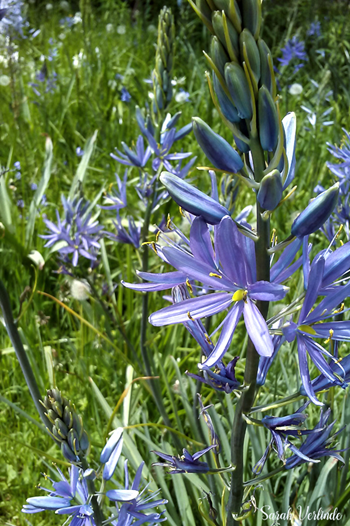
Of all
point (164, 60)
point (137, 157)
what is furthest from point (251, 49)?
point (137, 157)

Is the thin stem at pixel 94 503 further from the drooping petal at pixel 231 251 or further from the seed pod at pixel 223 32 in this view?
the seed pod at pixel 223 32

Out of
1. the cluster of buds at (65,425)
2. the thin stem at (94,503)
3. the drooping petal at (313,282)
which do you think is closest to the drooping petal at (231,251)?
the drooping petal at (313,282)

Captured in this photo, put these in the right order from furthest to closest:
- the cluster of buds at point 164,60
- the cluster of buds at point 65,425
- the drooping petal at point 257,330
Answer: the cluster of buds at point 164,60, the cluster of buds at point 65,425, the drooping petal at point 257,330

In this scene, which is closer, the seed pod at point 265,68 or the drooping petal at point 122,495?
the seed pod at point 265,68

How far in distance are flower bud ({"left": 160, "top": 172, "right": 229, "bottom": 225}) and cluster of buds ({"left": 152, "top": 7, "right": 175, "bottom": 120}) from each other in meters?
1.35

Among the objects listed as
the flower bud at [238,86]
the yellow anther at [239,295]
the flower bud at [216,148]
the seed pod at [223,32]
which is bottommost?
the yellow anther at [239,295]

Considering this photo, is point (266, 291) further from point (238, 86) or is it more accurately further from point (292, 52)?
point (292, 52)

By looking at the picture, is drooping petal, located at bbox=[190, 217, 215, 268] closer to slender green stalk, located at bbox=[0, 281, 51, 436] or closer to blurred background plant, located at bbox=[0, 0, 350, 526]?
blurred background plant, located at bbox=[0, 0, 350, 526]

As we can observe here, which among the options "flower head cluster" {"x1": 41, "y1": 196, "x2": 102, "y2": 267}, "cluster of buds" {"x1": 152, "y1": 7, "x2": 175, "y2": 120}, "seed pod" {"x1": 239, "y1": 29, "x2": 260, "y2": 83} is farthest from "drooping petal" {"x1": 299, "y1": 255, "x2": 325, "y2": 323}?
"flower head cluster" {"x1": 41, "y1": 196, "x2": 102, "y2": 267}

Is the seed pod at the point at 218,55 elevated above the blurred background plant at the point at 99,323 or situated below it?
above

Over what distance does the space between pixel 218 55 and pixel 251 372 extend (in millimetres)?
635

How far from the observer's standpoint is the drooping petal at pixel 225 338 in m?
0.82

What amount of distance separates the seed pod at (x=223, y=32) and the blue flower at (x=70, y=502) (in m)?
Answer: 1.02

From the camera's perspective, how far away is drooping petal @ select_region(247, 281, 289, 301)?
0.80 meters
